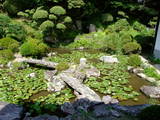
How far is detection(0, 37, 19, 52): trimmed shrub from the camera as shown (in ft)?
38.0

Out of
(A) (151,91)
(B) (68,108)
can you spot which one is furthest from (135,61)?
(B) (68,108)

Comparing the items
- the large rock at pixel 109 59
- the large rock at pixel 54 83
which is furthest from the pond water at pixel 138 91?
the large rock at pixel 54 83

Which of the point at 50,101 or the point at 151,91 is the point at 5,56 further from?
the point at 151,91

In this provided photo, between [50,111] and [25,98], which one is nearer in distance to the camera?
[50,111]

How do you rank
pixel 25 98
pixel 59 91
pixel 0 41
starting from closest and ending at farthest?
1. pixel 25 98
2. pixel 59 91
3. pixel 0 41

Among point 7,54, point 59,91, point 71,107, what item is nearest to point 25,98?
point 59,91

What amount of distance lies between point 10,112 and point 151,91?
492 cm

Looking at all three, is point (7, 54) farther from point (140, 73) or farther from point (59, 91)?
point (140, 73)

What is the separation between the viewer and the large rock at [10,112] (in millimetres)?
5327

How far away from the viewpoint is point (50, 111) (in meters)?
6.51

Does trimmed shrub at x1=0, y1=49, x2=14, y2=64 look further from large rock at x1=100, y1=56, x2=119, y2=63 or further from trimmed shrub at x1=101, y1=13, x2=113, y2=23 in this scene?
trimmed shrub at x1=101, y1=13, x2=113, y2=23

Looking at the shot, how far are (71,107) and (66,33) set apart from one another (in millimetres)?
10136

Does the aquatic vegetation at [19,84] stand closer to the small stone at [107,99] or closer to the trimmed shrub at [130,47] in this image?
the small stone at [107,99]

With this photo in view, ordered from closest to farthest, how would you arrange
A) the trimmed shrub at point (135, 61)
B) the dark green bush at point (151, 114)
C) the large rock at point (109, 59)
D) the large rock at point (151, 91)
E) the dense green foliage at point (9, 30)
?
the dark green bush at point (151, 114) < the large rock at point (151, 91) < the trimmed shrub at point (135, 61) < the large rock at point (109, 59) < the dense green foliage at point (9, 30)
